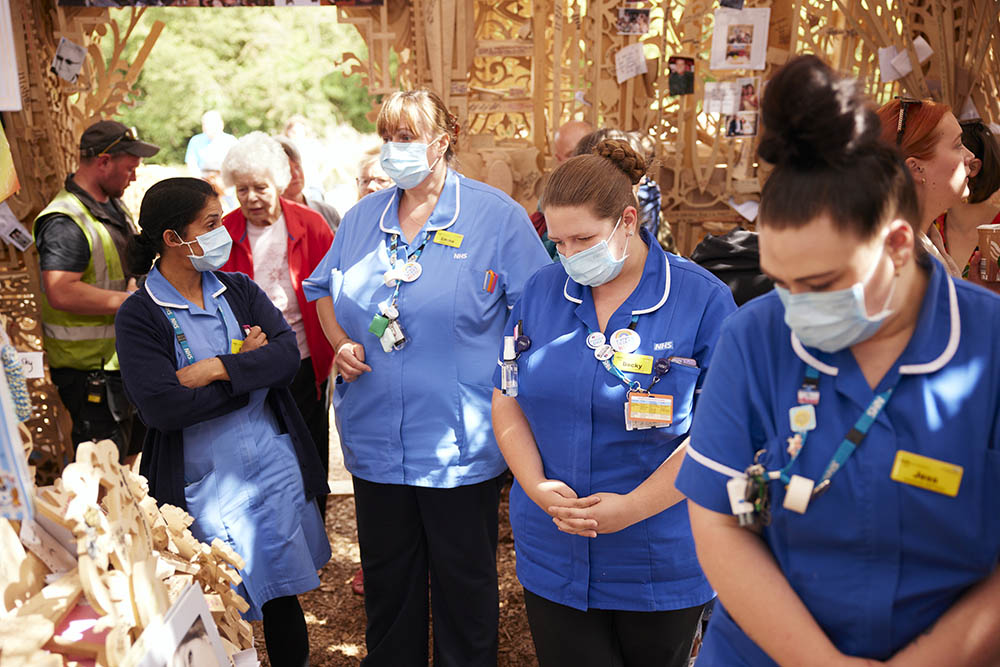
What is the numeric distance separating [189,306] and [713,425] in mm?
1808

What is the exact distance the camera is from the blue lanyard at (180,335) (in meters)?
2.58

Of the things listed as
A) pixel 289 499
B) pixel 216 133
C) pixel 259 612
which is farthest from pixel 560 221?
pixel 216 133

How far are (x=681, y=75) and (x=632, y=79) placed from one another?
0.99 feet

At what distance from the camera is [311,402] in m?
3.88

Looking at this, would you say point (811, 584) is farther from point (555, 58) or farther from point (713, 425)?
point (555, 58)

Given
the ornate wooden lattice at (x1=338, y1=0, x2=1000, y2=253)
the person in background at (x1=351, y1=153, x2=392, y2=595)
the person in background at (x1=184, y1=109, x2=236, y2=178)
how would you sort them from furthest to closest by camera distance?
the person in background at (x1=184, y1=109, x2=236, y2=178), the ornate wooden lattice at (x1=338, y1=0, x2=1000, y2=253), the person in background at (x1=351, y1=153, x2=392, y2=595)

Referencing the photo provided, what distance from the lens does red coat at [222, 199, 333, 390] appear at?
3.74 m

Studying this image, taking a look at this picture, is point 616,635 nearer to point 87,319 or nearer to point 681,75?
point 87,319

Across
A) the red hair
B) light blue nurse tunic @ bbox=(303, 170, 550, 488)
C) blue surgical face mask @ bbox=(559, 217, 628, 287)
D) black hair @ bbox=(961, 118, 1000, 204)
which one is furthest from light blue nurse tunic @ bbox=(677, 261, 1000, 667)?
black hair @ bbox=(961, 118, 1000, 204)

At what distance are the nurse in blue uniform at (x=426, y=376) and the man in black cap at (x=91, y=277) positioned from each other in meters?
1.68

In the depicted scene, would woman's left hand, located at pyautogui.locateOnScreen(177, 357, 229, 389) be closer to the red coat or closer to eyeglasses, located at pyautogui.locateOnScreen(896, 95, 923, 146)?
the red coat

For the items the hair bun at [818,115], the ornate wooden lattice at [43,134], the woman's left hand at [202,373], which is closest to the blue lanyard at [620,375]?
the hair bun at [818,115]

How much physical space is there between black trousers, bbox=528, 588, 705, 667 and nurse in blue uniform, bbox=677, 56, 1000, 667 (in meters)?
0.76

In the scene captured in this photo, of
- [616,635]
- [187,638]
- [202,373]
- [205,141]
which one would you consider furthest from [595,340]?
[205,141]
